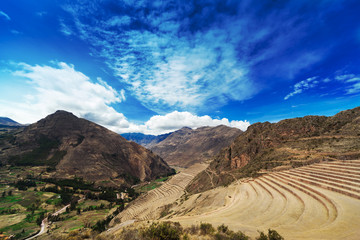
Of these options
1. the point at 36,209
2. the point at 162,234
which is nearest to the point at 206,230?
the point at 162,234

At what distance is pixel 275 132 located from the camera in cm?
5472

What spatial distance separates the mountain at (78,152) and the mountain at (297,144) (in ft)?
356

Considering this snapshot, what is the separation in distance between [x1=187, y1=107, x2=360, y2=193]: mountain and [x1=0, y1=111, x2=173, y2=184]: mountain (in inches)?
4267

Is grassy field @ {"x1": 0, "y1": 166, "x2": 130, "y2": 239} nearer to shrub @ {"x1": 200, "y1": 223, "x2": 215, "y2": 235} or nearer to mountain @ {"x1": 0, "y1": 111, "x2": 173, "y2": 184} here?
mountain @ {"x1": 0, "y1": 111, "x2": 173, "y2": 184}

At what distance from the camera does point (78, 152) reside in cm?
12544

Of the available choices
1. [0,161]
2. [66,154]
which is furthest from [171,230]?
[0,161]

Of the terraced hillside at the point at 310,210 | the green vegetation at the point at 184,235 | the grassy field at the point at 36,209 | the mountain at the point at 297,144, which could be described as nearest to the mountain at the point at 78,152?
the grassy field at the point at 36,209

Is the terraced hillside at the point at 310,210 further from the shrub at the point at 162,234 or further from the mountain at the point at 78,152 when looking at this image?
the mountain at the point at 78,152

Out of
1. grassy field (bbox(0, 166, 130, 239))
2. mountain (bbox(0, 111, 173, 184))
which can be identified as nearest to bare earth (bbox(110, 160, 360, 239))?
grassy field (bbox(0, 166, 130, 239))

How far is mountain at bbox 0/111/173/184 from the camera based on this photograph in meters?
117

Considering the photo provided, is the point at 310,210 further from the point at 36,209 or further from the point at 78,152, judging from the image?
the point at 78,152

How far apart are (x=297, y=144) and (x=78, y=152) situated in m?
155

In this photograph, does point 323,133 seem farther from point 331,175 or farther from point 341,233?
point 341,233

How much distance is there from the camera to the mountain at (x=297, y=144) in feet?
105
